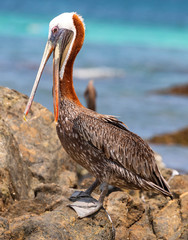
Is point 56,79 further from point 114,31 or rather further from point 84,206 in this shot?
point 114,31

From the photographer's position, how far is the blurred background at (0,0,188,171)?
46.7 feet

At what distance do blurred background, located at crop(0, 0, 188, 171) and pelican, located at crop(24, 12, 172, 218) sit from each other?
17.3ft

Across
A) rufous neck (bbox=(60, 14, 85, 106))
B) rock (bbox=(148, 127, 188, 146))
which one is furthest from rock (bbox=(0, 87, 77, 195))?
rock (bbox=(148, 127, 188, 146))

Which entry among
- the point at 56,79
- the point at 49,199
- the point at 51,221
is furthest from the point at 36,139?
the point at 51,221

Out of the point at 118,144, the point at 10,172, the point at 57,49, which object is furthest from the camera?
the point at 10,172

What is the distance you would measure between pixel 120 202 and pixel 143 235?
47cm

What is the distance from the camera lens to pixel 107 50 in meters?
29.5

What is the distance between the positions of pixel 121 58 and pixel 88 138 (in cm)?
2283

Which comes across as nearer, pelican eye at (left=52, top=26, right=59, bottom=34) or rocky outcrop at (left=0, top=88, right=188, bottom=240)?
rocky outcrop at (left=0, top=88, right=188, bottom=240)

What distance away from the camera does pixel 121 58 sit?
2683 centimetres

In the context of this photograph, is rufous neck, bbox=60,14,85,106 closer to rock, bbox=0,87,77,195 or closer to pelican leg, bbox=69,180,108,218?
pelican leg, bbox=69,180,108,218

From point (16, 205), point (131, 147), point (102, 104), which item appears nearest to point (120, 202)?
point (131, 147)

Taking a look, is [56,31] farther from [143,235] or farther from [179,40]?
[179,40]

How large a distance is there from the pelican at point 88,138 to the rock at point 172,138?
6875 mm
